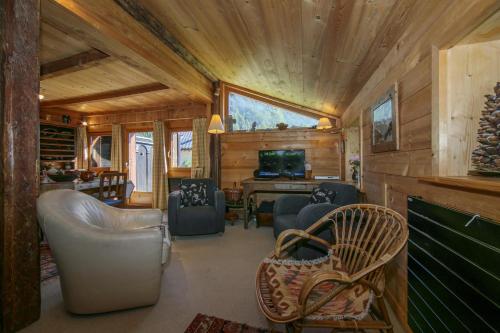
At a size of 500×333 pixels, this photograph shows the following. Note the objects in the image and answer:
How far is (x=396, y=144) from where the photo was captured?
1680 millimetres

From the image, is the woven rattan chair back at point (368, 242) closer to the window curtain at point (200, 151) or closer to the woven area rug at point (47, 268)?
the woven area rug at point (47, 268)

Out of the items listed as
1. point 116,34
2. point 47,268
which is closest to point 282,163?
point 116,34

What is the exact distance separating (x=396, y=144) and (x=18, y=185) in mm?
2566

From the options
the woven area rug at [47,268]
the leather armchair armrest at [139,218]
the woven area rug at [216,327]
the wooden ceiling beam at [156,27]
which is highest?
the wooden ceiling beam at [156,27]

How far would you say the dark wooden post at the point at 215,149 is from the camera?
4.65 m

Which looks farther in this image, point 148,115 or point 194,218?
point 148,115

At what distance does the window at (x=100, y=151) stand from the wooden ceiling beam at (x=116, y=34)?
376 centimetres

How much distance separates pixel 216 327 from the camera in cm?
154

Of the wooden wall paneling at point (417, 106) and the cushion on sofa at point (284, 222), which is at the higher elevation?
→ the wooden wall paneling at point (417, 106)

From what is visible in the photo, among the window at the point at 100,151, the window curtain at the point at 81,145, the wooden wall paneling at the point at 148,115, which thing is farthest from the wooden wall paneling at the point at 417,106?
the window curtain at the point at 81,145

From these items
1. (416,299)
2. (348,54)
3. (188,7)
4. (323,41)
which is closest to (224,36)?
(188,7)

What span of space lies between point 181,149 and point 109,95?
70.8 inches

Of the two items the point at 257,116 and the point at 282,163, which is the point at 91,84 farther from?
the point at 282,163

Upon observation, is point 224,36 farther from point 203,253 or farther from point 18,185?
point 203,253
